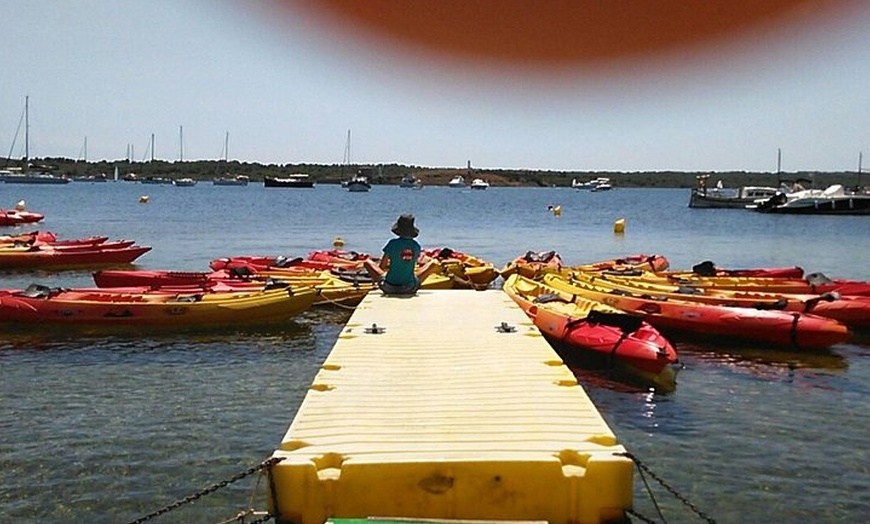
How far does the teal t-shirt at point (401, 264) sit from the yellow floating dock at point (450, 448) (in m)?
5.30

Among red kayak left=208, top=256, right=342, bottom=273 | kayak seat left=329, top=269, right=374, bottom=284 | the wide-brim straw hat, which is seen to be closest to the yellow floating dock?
the wide-brim straw hat

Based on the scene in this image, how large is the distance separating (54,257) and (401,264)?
17477 millimetres

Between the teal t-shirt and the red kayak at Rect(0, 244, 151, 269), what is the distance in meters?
16.8

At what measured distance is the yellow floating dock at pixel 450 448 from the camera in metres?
4.89

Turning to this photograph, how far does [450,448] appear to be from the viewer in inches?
206

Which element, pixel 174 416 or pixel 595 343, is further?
pixel 595 343

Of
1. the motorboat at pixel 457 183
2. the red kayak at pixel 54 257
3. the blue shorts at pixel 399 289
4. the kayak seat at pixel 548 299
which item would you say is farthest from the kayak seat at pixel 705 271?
the motorboat at pixel 457 183

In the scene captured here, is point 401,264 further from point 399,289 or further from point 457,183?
point 457,183

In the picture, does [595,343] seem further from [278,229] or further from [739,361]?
[278,229]

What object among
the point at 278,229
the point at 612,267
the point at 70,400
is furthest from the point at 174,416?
the point at 278,229

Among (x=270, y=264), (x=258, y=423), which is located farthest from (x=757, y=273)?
(x=258, y=423)

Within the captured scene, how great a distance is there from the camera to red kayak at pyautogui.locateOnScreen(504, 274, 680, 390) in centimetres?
1137

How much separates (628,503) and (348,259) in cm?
1888

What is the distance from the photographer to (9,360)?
13.3m
